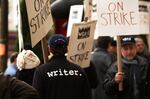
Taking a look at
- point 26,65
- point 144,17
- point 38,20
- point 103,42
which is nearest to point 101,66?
point 103,42

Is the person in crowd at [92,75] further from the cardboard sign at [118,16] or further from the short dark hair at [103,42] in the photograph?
the short dark hair at [103,42]

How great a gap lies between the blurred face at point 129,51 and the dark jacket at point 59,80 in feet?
6.30

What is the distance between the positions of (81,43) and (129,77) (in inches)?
32.4

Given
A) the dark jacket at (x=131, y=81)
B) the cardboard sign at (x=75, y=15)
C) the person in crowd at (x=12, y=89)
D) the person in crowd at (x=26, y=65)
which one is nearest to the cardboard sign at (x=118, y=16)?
the dark jacket at (x=131, y=81)

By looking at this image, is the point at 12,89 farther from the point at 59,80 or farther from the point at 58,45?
the point at 58,45

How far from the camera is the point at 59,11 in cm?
1555

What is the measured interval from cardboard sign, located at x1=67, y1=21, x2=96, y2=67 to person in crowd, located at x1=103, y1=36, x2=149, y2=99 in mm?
441

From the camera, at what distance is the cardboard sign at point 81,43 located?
9906 millimetres

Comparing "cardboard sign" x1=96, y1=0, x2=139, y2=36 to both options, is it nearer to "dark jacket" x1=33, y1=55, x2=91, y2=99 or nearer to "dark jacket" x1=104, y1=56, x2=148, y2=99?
"dark jacket" x1=104, y1=56, x2=148, y2=99

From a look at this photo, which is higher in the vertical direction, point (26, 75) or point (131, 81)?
point (26, 75)

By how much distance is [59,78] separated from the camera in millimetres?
8172

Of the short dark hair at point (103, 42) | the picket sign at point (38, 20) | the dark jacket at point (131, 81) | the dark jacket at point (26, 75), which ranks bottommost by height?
the dark jacket at point (131, 81)

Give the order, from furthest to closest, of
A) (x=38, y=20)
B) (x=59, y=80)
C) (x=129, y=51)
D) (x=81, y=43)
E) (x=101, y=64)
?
(x=101, y=64), (x=129, y=51), (x=81, y=43), (x=38, y=20), (x=59, y=80)

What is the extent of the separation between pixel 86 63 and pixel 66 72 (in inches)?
79.7
